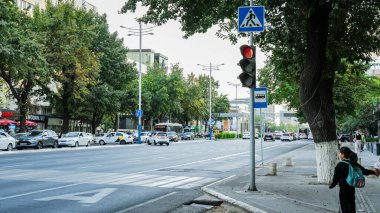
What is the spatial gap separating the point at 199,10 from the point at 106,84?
1611 inches

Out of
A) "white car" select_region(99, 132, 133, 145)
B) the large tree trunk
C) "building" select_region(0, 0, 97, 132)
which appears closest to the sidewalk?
the large tree trunk

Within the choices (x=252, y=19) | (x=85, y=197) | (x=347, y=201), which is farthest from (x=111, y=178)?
(x=347, y=201)

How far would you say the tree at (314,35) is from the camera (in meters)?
13.5

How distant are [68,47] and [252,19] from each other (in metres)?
33.4

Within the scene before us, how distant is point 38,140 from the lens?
3881 cm

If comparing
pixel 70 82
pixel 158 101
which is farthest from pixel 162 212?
pixel 158 101

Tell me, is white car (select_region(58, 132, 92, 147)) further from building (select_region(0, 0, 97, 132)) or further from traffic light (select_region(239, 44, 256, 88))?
traffic light (select_region(239, 44, 256, 88))

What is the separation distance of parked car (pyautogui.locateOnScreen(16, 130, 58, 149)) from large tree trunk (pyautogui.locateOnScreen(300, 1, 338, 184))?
→ 2910 cm

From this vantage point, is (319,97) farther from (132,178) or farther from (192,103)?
(192,103)

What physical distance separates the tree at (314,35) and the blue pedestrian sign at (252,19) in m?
0.51

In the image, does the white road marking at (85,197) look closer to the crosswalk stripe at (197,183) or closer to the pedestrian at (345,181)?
the crosswalk stripe at (197,183)

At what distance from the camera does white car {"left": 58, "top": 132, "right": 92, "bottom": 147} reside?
143 feet

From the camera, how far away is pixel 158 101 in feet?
241

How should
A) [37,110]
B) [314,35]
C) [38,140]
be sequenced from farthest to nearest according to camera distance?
[37,110], [38,140], [314,35]
